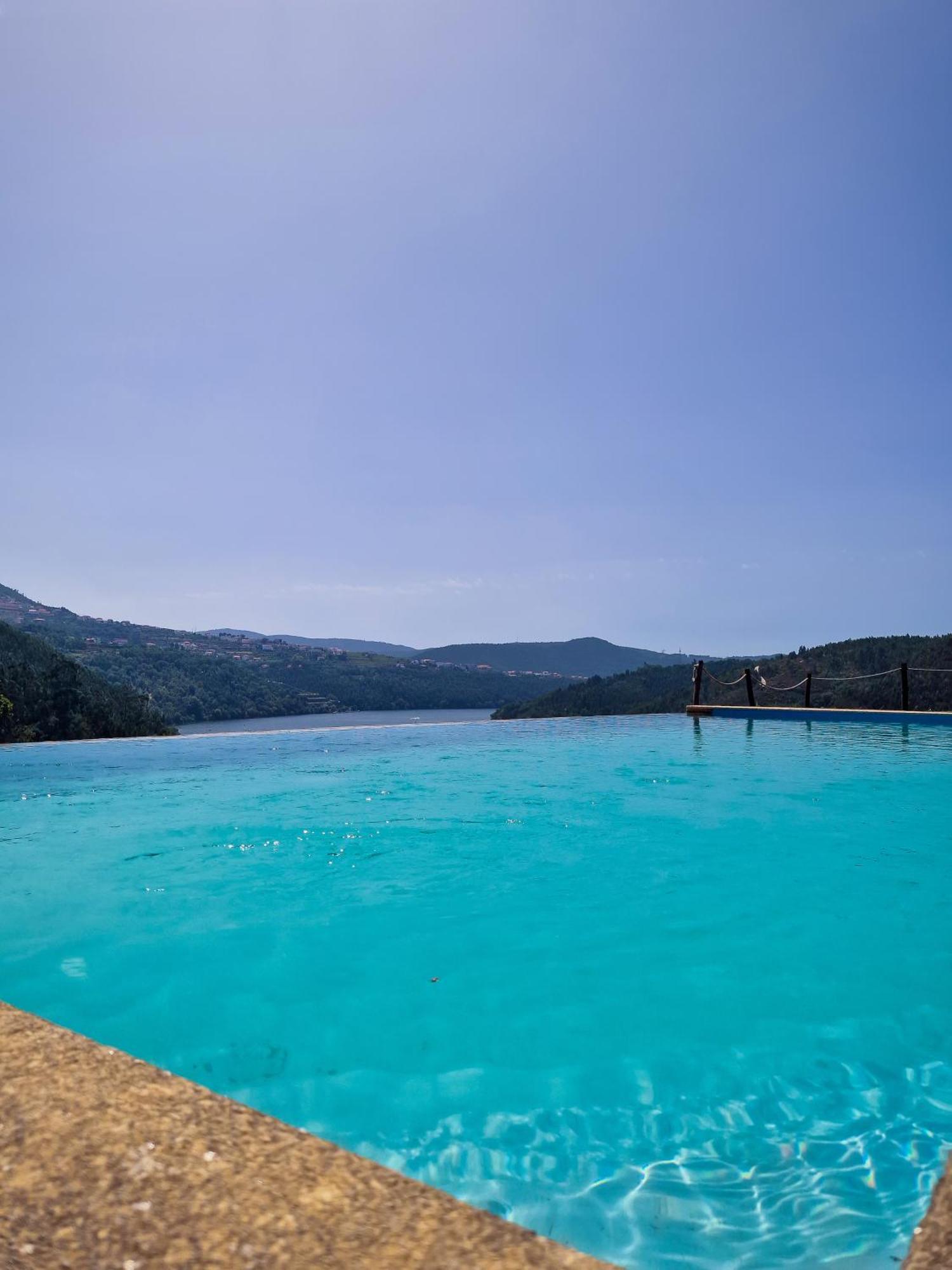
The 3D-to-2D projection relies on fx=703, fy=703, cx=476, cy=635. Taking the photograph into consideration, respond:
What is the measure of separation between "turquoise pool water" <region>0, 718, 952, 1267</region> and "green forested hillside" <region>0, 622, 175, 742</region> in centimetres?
853

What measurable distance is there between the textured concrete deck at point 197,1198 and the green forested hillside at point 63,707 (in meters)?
14.8

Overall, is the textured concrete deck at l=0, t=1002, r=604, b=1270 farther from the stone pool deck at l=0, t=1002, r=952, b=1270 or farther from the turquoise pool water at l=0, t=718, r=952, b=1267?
the turquoise pool water at l=0, t=718, r=952, b=1267

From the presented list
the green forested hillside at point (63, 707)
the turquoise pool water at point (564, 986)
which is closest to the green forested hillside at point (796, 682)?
the green forested hillside at point (63, 707)

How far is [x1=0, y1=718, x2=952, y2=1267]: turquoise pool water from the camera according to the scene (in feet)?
6.42

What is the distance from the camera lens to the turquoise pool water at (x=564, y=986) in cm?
196

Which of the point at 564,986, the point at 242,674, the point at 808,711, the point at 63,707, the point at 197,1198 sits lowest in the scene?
the point at 564,986

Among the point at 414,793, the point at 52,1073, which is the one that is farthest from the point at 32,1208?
the point at 414,793

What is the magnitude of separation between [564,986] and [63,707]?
52.3 ft

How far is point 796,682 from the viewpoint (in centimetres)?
2547

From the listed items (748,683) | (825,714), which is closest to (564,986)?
(825,714)

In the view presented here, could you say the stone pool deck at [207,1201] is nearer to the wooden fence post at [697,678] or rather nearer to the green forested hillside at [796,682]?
the wooden fence post at [697,678]

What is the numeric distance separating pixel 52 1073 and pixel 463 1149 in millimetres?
1298

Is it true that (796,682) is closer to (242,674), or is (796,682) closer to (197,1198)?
(197,1198)

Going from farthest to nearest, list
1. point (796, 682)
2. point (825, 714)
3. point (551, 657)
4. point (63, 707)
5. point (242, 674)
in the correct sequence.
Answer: point (551, 657) → point (242, 674) → point (796, 682) → point (63, 707) → point (825, 714)
